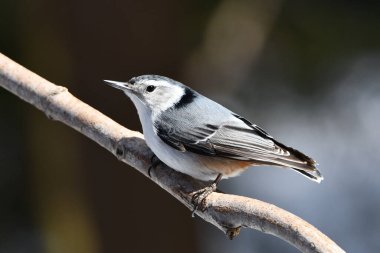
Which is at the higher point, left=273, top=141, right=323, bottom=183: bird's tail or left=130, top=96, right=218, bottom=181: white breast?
left=273, top=141, right=323, bottom=183: bird's tail

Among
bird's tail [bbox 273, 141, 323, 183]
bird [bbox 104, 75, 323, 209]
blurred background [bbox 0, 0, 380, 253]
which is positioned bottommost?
blurred background [bbox 0, 0, 380, 253]

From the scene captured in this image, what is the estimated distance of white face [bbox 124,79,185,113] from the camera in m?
2.44

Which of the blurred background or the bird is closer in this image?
the bird

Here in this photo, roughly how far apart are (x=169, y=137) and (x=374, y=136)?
2.31m

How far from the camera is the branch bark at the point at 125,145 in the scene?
1.91 metres

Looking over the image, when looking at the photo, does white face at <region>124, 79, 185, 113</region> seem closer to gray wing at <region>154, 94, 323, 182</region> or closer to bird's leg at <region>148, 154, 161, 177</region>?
gray wing at <region>154, 94, 323, 182</region>

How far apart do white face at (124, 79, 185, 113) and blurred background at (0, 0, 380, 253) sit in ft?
6.12

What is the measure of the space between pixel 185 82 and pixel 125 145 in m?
2.13

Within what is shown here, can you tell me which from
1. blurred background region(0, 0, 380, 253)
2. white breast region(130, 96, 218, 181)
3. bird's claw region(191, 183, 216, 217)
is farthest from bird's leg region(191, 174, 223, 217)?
blurred background region(0, 0, 380, 253)

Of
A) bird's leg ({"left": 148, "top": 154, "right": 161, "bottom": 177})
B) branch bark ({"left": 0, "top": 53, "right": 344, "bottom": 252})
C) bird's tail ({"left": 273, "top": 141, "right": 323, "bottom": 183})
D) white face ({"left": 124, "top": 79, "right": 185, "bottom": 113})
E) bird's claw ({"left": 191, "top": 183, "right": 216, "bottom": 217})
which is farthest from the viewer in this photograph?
white face ({"left": 124, "top": 79, "right": 185, "bottom": 113})

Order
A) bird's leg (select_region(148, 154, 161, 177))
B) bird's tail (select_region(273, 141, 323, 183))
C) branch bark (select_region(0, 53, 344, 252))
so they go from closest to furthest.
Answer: branch bark (select_region(0, 53, 344, 252)), bird's tail (select_region(273, 141, 323, 183)), bird's leg (select_region(148, 154, 161, 177))

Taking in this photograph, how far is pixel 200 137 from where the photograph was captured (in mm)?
2377

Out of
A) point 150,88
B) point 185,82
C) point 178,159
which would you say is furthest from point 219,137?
point 185,82

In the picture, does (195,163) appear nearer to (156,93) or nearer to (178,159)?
(178,159)
